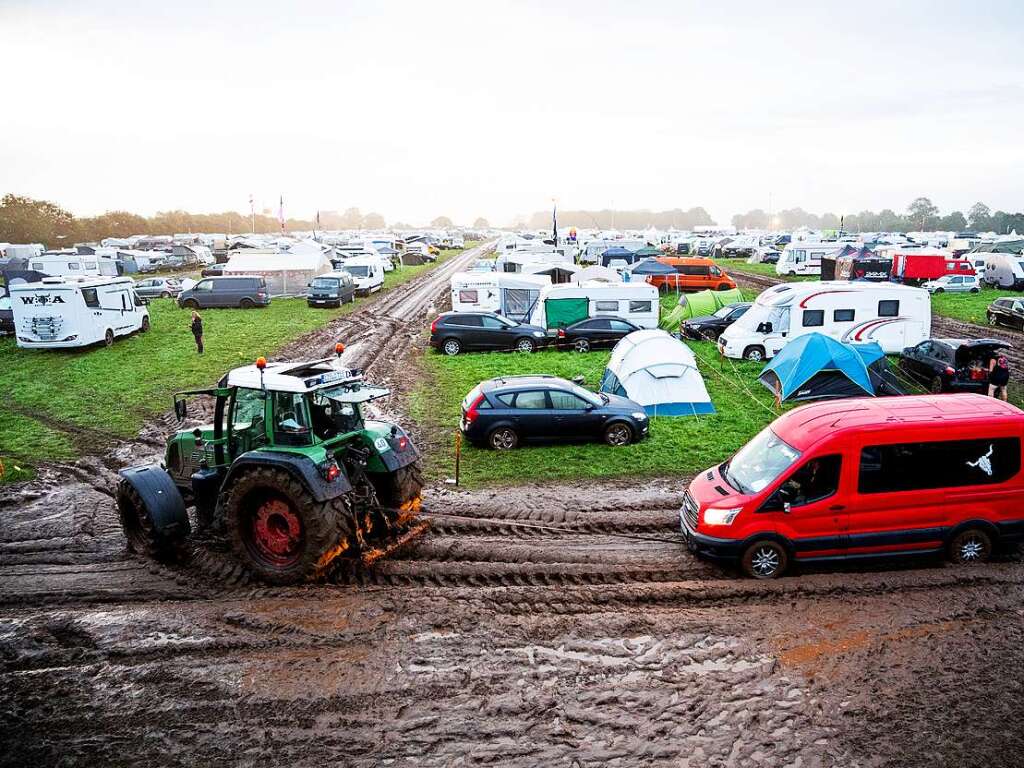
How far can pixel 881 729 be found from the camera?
6.11 meters

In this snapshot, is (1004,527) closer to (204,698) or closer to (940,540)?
(940,540)

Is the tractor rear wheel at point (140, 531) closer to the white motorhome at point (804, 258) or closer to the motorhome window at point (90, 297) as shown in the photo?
the motorhome window at point (90, 297)

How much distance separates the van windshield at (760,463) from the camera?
8867mm

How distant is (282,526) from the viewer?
28.3 feet

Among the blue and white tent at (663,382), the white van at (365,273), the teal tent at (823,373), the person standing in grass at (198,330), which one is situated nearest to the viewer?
the blue and white tent at (663,382)

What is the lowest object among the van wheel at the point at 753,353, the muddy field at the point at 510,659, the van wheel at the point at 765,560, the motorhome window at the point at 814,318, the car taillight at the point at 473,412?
the muddy field at the point at 510,659

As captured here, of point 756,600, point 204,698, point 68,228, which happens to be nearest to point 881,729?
point 756,600

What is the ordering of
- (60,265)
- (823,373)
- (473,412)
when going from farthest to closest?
(60,265) → (823,373) → (473,412)

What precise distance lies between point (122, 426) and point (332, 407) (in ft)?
32.1

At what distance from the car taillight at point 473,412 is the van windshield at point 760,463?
17.9ft

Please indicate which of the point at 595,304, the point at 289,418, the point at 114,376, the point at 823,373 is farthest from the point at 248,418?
the point at 595,304

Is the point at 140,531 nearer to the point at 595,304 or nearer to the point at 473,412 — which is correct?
the point at 473,412

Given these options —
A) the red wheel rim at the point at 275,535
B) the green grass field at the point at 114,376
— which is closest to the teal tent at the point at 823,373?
the red wheel rim at the point at 275,535

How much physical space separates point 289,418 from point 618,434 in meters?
7.57
